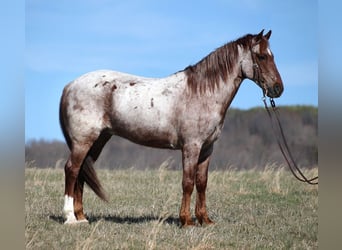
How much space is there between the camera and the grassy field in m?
3.93

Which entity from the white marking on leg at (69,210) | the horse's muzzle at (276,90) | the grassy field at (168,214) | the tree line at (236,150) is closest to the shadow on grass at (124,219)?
the grassy field at (168,214)

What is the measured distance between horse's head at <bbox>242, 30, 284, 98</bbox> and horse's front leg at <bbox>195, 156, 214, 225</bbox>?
94cm

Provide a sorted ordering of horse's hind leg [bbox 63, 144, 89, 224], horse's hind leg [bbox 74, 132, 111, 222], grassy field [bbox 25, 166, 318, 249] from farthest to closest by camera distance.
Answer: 1. horse's hind leg [bbox 74, 132, 111, 222]
2. horse's hind leg [bbox 63, 144, 89, 224]
3. grassy field [bbox 25, 166, 318, 249]

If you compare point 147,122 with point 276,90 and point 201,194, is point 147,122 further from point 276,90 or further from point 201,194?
point 276,90

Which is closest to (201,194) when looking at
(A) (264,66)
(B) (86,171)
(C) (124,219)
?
(C) (124,219)

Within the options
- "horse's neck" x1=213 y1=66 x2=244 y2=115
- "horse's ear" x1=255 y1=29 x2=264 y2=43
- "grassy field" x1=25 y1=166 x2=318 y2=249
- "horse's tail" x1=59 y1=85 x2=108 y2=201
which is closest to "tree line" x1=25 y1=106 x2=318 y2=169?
"grassy field" x1=25 y1=166 x2=318 y2=249

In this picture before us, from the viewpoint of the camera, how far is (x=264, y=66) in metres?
4.52

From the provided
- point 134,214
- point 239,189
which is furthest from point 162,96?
point 239,189

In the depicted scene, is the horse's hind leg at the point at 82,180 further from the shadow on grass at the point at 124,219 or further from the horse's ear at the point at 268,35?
the horse's ear at the point at 268,35

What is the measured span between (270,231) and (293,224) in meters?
0.39

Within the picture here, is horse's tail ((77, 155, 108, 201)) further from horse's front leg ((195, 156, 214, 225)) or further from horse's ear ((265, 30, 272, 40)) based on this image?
horse's ear ((265, 30, 272, 40))

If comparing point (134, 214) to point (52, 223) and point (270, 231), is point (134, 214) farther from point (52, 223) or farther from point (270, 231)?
point (270, 231)

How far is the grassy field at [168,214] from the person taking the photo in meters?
3.93
